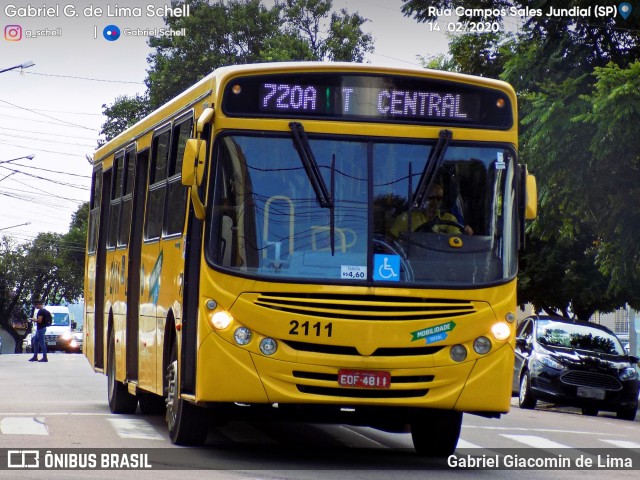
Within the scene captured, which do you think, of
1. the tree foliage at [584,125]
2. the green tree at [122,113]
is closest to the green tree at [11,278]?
the green tree at [122,113]

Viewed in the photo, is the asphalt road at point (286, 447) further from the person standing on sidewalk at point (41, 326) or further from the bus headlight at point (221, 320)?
the person standing on sidewalk at point (41, 326)

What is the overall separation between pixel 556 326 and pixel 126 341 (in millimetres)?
11163

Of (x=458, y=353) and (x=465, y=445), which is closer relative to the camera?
(x=458, y=353)

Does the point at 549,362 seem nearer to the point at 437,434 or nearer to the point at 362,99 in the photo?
the point at 437,434

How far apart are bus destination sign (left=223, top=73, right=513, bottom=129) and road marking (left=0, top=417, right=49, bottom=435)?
4.02 metres

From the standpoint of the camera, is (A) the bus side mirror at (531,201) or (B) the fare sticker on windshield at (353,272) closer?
(B) the fare sticker on windshield at (353,272)

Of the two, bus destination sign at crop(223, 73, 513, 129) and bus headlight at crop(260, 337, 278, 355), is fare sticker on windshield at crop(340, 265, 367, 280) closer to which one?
bus headlight at crop(260, 337, 278, 355)

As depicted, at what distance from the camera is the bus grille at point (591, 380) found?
22.9 meters

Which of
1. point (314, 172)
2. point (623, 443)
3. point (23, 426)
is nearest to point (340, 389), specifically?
point (314, 172)

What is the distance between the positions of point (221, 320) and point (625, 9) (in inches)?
485

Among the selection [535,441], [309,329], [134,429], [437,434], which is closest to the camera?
[309,329]

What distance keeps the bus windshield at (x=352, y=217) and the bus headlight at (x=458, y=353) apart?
49 cm

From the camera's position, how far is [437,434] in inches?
479

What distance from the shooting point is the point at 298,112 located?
10.9 metres
